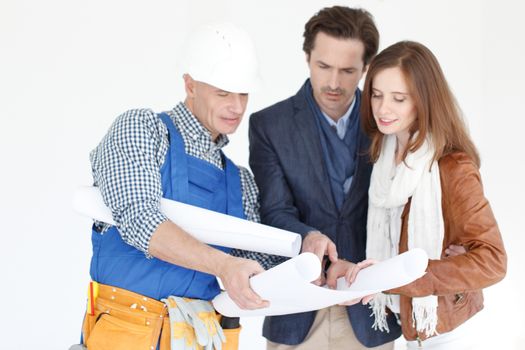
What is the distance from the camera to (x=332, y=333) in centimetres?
256

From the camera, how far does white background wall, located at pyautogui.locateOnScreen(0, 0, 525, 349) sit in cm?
449

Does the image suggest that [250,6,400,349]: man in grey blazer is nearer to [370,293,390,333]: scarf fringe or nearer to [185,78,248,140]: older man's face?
[370,293,390,333]: scarf fringe

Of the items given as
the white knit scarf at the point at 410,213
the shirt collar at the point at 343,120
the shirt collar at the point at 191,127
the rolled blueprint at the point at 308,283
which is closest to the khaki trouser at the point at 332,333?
the white knit scarf at the point at 410,213

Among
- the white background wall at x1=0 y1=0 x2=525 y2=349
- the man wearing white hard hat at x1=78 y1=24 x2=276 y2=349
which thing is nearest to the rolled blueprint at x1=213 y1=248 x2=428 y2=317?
the man wearing white hard hat at x1=78 y1=24 x2=276 y2=349

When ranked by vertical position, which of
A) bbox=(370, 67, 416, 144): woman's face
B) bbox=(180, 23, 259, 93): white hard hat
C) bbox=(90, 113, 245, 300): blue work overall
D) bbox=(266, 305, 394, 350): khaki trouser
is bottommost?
bbox=(266, 305, 394, 350): khaki trouser

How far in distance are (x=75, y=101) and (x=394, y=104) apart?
270 centimetres

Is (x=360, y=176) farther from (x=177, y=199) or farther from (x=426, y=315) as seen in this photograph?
(x=177, y=199)

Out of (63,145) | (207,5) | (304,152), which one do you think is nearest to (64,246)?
(63,145)

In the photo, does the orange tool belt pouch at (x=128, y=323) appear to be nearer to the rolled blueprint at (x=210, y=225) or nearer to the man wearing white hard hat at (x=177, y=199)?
the man wearing white hard hat at (x=177, y=199)

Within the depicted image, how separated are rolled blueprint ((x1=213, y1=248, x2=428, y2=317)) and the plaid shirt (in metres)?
0.30

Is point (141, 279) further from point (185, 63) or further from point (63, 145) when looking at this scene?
point (63, 145)

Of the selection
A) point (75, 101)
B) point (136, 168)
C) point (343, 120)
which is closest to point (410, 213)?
point (343, 120)

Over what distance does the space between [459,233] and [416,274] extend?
1.57 feet

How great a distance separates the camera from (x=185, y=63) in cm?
218
